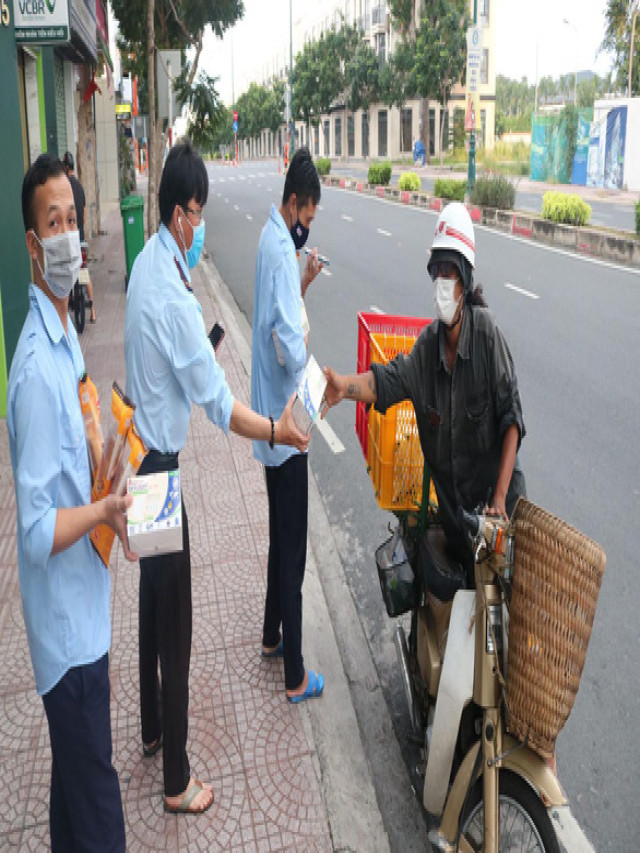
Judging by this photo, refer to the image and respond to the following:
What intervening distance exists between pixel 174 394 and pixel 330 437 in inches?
191

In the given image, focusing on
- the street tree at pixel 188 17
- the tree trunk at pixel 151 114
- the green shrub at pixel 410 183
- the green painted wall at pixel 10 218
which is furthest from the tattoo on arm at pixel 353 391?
the green shrub at pixel 410 183

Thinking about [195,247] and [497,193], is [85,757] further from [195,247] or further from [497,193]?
[497,193]

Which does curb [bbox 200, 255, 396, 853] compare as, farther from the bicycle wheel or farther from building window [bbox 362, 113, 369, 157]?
building window [bbox 362, 113, 369, 157]

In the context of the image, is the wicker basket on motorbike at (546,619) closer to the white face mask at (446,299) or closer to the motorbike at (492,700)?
the motorbike at (492,700)

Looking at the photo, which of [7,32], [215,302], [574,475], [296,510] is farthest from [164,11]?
[296,510]

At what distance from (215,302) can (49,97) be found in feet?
12.9

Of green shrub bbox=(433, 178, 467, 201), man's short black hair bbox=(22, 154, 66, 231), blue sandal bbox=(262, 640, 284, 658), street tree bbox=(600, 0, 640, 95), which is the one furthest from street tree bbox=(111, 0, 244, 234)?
street tree bbox=(600, 0, 640, 95)

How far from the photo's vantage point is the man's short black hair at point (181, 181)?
292cm

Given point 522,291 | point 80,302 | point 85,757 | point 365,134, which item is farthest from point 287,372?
point 365,134

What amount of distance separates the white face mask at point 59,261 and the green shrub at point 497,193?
23.4 m

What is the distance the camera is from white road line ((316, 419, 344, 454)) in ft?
24.2

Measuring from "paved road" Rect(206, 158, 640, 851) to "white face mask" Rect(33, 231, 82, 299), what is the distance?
225 centimetres

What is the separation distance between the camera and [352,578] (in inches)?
203

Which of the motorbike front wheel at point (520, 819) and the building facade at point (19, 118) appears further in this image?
→ the building facade at point (19, 118)
